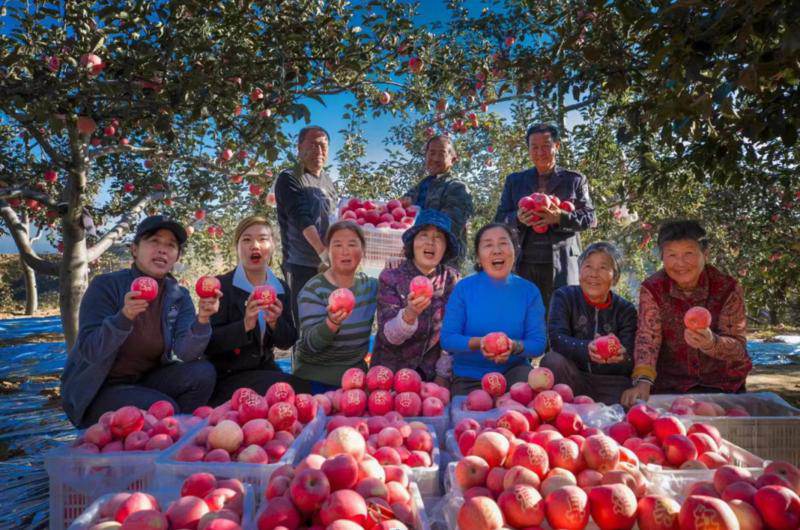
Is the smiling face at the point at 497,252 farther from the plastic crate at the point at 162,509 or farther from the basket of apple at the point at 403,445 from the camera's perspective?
the plastic crate at the point at 162,509

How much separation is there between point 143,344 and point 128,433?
3.08 feet

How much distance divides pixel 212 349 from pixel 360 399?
1.21 m

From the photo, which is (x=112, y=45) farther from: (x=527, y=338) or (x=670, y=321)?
(x=670, y=321)

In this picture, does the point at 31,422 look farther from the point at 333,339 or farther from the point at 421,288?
the point at 421,288

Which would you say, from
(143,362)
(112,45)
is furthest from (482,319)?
(112,45)

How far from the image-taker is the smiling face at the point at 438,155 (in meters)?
4.30

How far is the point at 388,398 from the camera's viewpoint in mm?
2639

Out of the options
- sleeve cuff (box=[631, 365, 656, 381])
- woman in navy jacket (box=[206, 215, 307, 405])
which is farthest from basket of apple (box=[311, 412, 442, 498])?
sleeve cuff (box=[631, 365, 656, 381])

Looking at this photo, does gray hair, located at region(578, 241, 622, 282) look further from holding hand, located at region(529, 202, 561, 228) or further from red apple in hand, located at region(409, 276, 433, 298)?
red apple in hand, located at region(409, 276, 433, 298)

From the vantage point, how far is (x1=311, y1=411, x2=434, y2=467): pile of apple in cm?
201

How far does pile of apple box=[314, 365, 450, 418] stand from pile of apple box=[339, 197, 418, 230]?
169cm

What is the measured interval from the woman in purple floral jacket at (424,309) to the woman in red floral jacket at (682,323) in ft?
3.80

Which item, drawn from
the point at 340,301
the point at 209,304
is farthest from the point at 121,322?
the point at 340,301

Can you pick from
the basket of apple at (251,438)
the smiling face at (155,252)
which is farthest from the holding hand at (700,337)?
the smiling face at (155,252)
